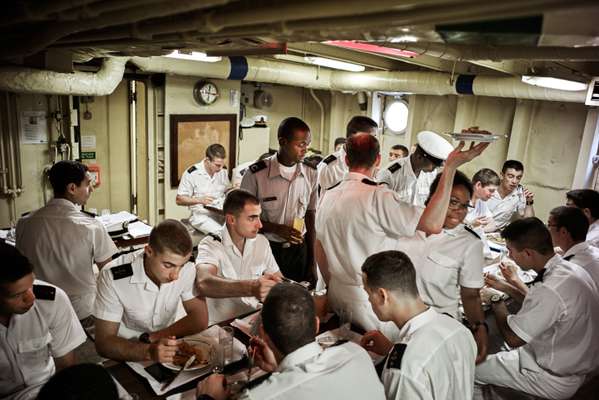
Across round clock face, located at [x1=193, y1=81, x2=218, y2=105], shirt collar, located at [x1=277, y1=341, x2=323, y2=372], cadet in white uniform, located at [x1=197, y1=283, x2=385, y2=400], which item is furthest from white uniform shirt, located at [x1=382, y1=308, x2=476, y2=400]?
round clock face, located at [x1=193, y1=81, x2=218, y2=105]

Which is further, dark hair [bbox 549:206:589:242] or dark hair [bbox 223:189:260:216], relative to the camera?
dark hair [bbox 549:206:589:242]

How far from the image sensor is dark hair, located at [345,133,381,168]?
3.02 m

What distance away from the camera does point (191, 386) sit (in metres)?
2.02

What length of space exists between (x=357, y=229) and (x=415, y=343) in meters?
0.99

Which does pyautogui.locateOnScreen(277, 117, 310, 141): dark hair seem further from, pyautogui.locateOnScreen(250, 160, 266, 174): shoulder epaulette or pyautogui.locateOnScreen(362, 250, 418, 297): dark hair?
pyautogui.locateOnScreen(362, 250, 418, 297): dark hair

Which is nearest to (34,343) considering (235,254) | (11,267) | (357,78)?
(11,267)

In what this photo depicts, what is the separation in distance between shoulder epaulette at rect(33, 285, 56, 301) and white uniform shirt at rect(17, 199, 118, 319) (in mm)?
1001

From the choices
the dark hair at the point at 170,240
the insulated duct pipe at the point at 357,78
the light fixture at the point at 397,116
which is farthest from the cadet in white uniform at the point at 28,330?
the light fixture at the point at 397,116

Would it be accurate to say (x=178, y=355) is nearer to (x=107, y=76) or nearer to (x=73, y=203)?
(x=73, y=203)

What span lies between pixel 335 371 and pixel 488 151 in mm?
5943

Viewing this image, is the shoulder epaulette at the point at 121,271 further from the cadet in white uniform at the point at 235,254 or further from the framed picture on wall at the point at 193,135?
the framed picture on wall at the point at 193,135

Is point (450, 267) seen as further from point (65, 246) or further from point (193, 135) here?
point (193, 135)

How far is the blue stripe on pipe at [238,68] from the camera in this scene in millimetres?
5961

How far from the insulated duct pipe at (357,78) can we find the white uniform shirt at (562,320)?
333 centimetres
